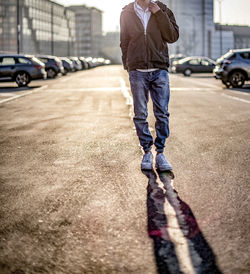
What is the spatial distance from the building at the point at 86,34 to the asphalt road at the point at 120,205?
157948 mm

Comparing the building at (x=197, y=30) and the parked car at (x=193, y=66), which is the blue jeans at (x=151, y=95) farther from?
the building at (x=197, y=30)

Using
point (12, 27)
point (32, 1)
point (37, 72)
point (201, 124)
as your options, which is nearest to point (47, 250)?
point (201, 124)

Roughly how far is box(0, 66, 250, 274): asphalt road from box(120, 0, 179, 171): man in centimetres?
42

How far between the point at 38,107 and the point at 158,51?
733 cm

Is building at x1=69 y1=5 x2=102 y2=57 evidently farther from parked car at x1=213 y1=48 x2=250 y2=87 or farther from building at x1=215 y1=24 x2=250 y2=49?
parked car at x1=213 y1=48 x2=250 y2=87

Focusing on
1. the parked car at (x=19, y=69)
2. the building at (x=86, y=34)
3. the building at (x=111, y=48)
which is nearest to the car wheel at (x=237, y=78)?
the parked car at (x=19, y=69)

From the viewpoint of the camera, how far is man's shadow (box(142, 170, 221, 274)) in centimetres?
235

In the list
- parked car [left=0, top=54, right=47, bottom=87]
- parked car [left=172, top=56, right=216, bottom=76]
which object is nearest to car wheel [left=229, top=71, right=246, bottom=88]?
parked car [left=0, top=54, right=47, bottom=87]

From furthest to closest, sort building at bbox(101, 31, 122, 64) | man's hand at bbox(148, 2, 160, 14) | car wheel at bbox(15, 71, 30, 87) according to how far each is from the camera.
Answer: building at bbox(101, 31, 122, 64) → car wheel at bbox(15, 71, 30, 87) → man's hand at bbox(148, 2, 160, 14)

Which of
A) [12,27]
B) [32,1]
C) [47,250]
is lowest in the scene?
[47,250]

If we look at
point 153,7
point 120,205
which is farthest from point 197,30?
point 120,205

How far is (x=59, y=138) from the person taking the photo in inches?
267

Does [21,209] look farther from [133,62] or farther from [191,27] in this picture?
[191,27]

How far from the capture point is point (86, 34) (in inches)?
6373
